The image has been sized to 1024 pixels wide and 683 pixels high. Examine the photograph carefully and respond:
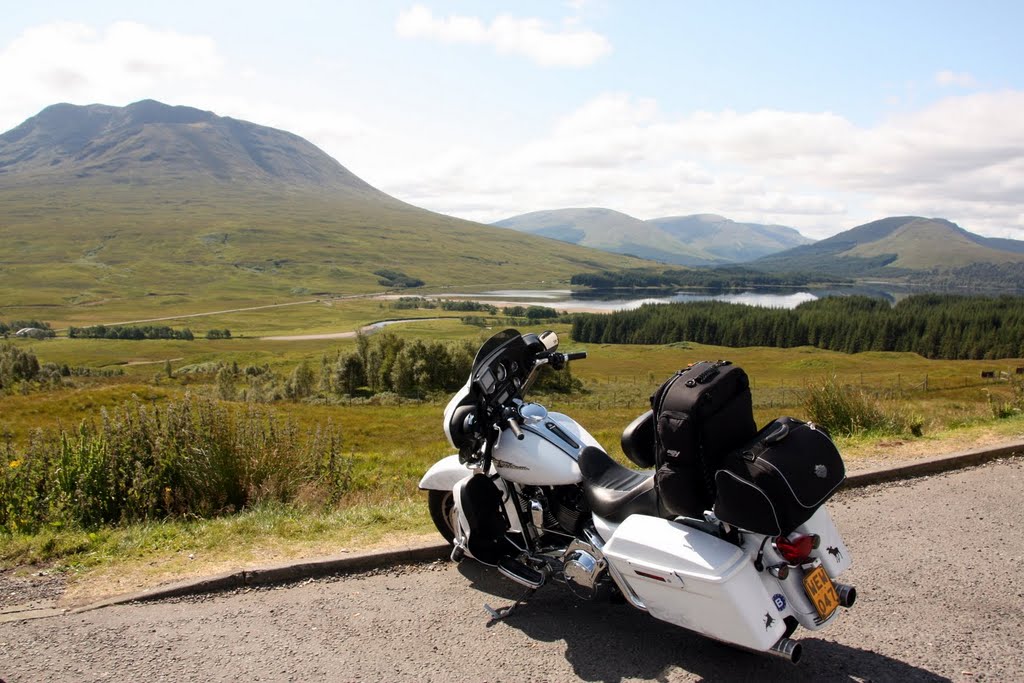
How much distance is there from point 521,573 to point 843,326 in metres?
130

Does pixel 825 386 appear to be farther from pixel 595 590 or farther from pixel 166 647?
pixel 166 647

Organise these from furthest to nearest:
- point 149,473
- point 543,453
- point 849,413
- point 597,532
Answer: point 849,413 → point 149,473 → point 543,453 → point 597,532

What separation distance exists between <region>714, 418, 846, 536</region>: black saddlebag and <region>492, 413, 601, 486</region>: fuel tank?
140 cm

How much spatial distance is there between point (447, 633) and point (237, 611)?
1.65 metres

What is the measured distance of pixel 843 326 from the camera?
121312mm

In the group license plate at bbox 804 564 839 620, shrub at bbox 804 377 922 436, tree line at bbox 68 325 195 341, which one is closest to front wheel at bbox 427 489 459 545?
license plate at bbox 804 564 839 620

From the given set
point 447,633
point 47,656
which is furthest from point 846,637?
point 47,656

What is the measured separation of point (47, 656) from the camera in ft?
15.0

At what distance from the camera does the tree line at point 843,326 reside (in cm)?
10975

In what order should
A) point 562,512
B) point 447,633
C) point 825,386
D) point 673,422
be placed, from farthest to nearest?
1. point 825,386
2. point 562,512
3. point 447,633
4. point 673,422

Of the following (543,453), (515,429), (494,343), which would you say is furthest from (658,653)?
(494,343)

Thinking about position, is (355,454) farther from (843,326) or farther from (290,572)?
(843,326)

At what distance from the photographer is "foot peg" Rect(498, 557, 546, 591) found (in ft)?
17.2

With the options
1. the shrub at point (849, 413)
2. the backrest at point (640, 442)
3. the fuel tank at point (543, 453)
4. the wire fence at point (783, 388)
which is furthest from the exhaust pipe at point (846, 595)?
the wire fence at point (783, 388)
